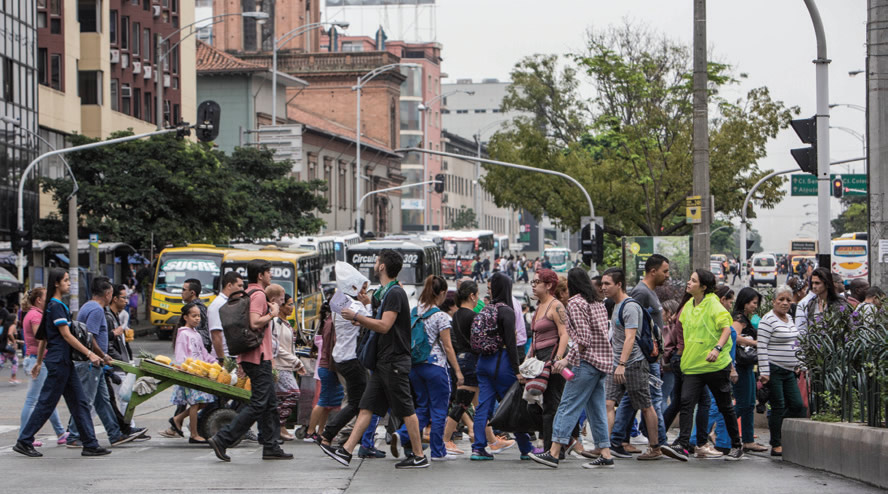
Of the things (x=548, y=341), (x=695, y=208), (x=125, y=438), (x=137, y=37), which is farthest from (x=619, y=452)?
(x=137, y=37)

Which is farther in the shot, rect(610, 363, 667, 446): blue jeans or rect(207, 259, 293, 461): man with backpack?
rect(610, 363, 667, 446): blue jeans

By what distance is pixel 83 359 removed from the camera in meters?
12.0

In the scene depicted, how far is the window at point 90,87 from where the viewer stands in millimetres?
52969

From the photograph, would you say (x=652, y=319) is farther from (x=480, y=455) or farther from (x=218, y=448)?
(x=218, y=448)

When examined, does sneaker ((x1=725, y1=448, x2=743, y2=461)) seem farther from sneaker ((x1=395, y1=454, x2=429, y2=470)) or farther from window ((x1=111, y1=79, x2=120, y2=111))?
window ((x1=111, y1=79, x2=120, y2=111))

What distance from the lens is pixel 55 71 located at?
49.8 metres

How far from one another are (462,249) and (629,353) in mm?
70091

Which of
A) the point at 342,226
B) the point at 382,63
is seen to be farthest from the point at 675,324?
the point at 382,63

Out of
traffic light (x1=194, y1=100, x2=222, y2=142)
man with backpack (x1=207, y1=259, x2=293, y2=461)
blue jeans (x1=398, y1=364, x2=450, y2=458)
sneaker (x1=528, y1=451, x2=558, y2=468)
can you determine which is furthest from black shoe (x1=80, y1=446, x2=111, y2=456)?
traffic light (x1=194, y1=100, x2=222, y2=142)

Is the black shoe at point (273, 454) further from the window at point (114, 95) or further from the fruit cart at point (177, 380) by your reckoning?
the window at point (114, 95)

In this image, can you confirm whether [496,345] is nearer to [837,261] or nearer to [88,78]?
[837,261]

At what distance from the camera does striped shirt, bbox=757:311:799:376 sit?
11633mm

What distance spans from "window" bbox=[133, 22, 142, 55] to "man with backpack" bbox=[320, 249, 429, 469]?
160 ft

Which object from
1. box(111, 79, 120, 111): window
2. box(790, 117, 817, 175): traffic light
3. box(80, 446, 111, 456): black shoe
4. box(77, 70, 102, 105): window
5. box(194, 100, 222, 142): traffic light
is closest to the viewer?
box(80, 446, 111, 456): black shoe
